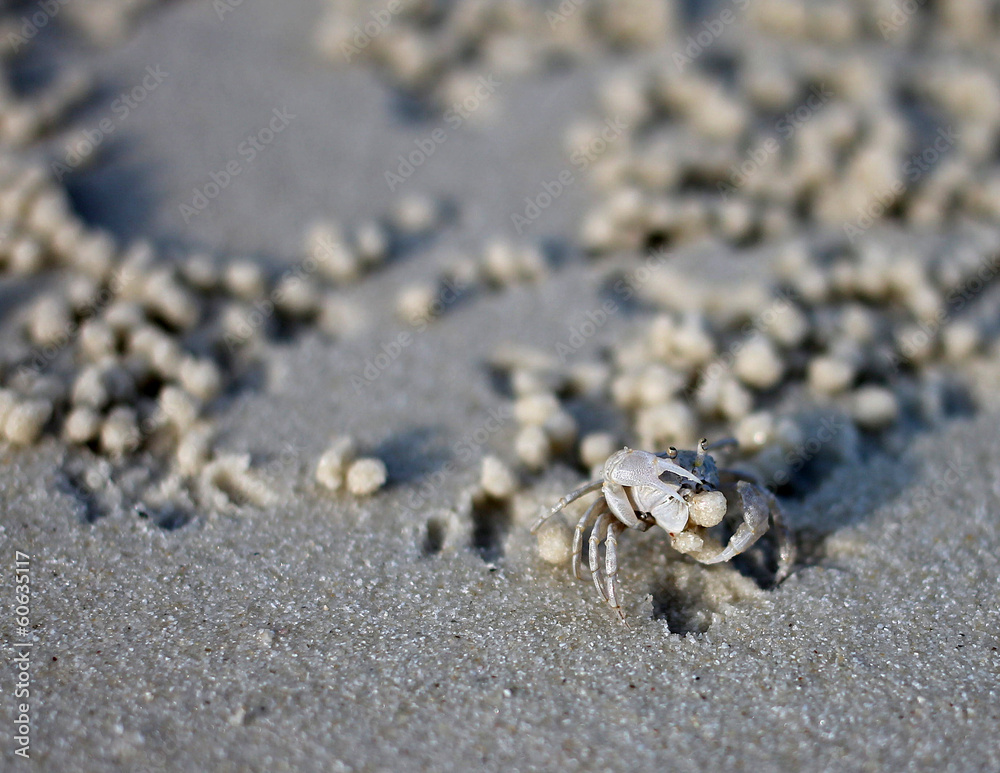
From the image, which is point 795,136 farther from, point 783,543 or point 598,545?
point 598,545

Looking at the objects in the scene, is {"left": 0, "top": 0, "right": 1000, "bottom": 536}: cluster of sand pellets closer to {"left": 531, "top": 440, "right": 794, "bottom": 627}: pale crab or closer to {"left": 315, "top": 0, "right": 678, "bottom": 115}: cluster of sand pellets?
{"left": 315, "top": 0, "right": 678, "bottom": 115}: cluster of sand pellets

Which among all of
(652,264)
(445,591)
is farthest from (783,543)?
(652,264)

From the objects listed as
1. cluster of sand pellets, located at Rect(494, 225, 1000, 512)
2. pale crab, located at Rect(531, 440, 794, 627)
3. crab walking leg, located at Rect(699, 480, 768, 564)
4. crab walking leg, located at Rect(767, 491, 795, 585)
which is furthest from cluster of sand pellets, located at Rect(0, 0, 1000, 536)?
crab walking leg, located at Rect(699, 480, 768, 564)

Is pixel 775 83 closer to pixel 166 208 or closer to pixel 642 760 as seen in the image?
pixel 166 208

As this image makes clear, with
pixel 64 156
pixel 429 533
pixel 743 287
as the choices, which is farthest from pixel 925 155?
pixel 64 156

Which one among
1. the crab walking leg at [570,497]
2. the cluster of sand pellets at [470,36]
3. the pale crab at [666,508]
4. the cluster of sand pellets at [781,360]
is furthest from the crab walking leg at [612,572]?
the cluster of sand pellets at [470,36]

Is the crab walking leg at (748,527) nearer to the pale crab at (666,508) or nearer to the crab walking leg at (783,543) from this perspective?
the pale crab at (666,508)
